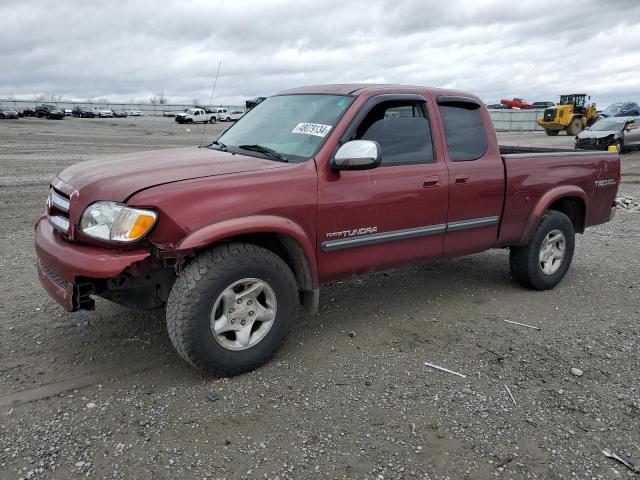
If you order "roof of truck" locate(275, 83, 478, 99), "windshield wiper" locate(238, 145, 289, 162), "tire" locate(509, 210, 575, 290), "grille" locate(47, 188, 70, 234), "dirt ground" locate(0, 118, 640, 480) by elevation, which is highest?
"roof of truck" locate(275, 83, 478, 99)

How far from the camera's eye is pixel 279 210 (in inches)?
138

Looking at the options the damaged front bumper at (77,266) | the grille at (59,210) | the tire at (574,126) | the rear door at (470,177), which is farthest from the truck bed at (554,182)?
the tire at (574,126)

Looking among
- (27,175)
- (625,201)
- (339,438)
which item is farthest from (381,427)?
(27,175)

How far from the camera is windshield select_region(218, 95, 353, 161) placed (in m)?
3.92

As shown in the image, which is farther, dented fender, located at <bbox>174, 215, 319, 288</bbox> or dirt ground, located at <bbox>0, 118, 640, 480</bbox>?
dented fender, located at <bbox>174, 215, 319, 288</bbox>

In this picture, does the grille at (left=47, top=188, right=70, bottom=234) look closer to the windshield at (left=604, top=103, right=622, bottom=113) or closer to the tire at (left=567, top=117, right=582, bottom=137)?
the tire at (left=567, top=117, right=582, bottom=137)

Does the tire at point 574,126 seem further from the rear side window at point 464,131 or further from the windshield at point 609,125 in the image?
the rear side window at point 464,131

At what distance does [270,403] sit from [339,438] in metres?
0.52

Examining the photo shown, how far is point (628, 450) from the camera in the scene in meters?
2.95

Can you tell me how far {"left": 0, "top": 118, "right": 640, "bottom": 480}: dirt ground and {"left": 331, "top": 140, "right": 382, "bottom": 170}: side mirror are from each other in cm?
137

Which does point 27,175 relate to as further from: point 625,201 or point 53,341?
point 625,201

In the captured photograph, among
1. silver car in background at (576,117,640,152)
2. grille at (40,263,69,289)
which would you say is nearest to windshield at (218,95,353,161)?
grille at (40,263,69,289)

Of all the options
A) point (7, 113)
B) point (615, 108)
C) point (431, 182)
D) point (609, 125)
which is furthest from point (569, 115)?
point (7, 113)

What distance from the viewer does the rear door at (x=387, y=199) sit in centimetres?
381
